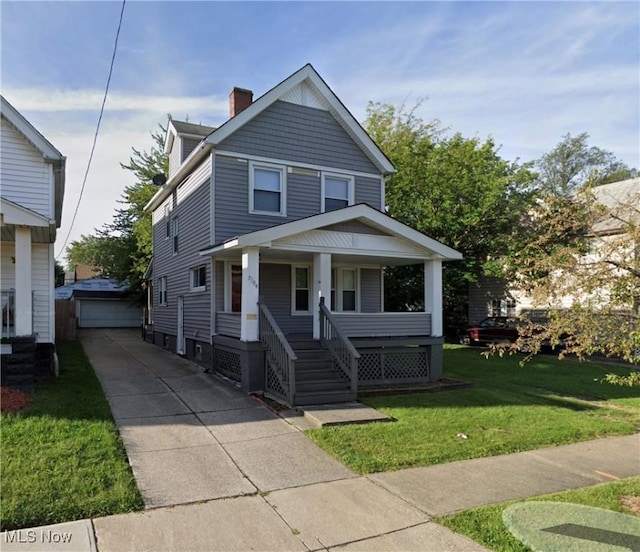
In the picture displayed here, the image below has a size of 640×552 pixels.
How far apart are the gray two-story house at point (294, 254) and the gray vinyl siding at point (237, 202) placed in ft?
0.10

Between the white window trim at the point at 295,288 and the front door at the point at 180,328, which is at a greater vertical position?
the white window trim at the point at 295,288

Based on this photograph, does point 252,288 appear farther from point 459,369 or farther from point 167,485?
point 459,369

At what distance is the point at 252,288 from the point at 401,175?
14.7 m

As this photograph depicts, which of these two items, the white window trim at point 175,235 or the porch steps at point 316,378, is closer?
the porch steps at point 316,378

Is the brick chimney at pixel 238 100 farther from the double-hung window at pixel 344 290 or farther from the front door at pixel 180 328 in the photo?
the front door at pixel 180 328

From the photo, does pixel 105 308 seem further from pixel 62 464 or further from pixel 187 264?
pixel 62 464

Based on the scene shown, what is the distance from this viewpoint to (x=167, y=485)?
5277 mm

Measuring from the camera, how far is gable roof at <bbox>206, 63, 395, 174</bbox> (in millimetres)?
12500

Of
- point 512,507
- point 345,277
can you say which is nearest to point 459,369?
point 345,277

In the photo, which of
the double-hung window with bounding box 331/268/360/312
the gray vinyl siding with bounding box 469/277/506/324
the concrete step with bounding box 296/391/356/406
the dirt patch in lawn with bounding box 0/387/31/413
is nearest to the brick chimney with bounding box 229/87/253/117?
the double-hung window with bounding box 331/268/360/312

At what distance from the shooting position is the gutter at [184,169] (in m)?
12.7

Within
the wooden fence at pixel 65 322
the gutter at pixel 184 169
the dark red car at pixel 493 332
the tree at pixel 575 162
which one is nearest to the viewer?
the gutter at pixel 184 169

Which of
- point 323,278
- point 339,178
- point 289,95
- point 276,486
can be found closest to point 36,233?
point 323,278

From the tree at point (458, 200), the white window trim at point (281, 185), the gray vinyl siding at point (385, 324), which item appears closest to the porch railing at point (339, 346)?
the gray vinyl siding at point (385, 324)
